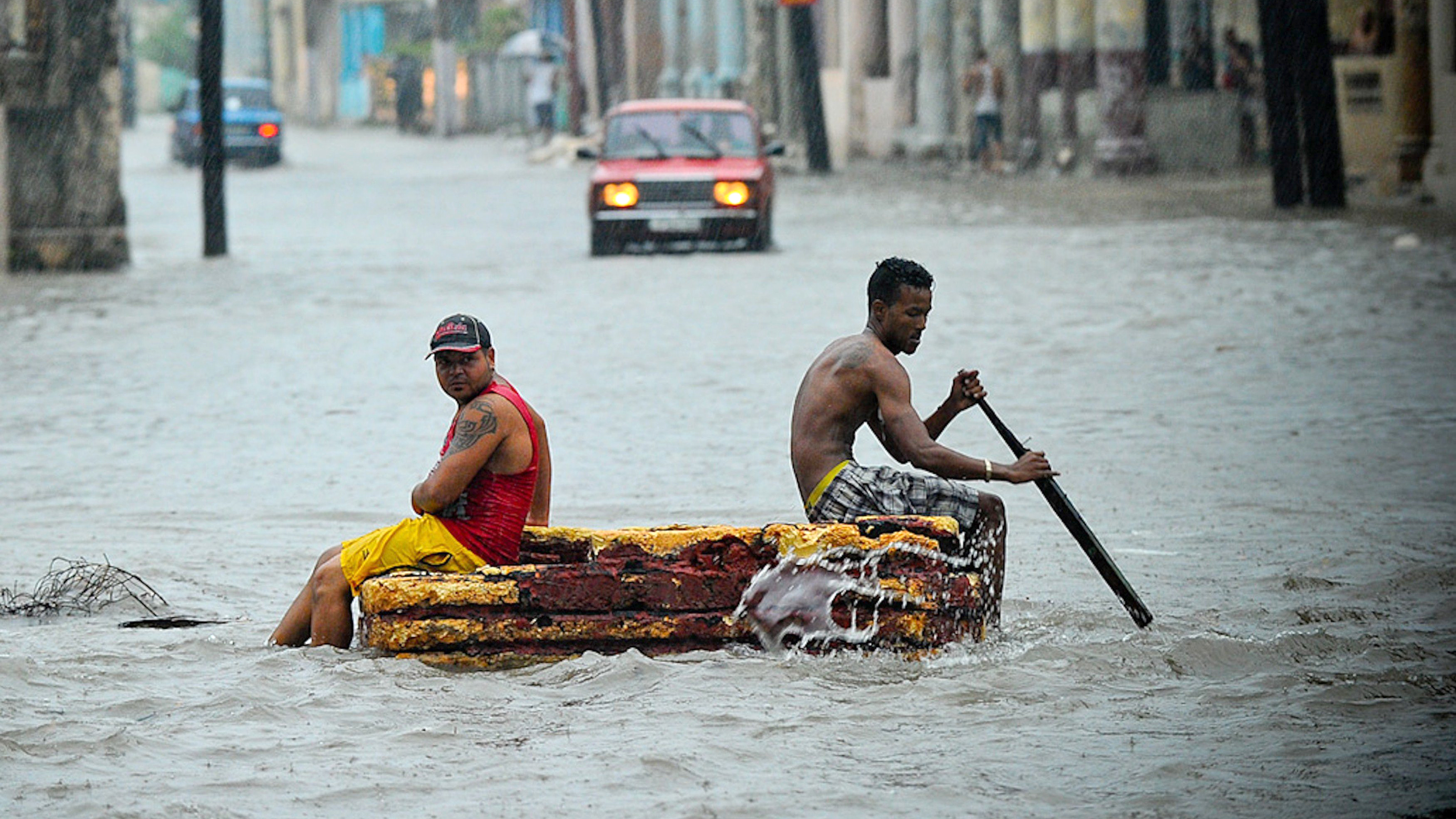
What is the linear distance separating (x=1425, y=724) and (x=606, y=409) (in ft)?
22.9

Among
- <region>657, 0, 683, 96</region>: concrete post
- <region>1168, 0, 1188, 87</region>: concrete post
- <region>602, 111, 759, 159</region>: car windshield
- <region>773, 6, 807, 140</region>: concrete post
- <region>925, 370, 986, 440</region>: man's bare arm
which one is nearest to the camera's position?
<region>925, 370, 986, 440</region>: man's bare arm

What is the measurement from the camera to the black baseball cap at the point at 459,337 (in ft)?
22.4

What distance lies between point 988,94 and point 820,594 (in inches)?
1149

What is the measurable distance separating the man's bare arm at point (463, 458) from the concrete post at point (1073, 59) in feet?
89.5

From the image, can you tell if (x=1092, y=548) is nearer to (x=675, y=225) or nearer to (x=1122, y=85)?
(x=675, y=225)

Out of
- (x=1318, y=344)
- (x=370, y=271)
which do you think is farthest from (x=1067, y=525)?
(x=370, y=271)

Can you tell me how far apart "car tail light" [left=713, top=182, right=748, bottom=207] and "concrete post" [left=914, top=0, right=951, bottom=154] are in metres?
18.4

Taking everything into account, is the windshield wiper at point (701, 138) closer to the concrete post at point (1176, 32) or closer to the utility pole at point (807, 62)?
the utility pole at point (807, 62)

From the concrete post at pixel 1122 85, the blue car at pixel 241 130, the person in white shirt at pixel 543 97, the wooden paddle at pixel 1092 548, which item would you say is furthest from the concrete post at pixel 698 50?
the wooden paddle at pixel 1092 548

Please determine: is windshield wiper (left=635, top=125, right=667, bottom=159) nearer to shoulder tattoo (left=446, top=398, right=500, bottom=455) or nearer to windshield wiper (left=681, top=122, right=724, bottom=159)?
windshield wiper (left=681, top=122, right=724, bottom=159)

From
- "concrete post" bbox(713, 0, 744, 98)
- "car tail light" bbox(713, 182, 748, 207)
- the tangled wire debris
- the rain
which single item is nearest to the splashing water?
the rain

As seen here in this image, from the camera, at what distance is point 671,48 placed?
57438 millimetres

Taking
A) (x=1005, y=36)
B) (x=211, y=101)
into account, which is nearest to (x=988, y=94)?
(x=1005, y=36)

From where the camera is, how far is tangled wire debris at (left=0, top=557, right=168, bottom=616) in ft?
25.0
